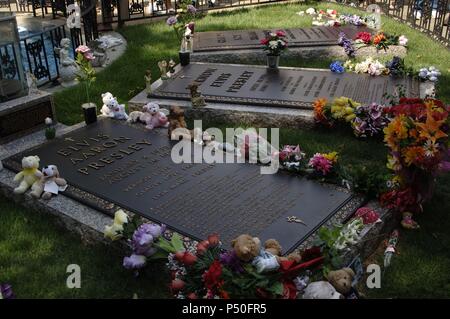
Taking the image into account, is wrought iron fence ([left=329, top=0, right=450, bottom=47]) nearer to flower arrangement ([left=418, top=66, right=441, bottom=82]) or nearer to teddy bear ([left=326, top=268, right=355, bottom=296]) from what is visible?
flower arrangement ([left=418, top=66, right=441, bottom=82])

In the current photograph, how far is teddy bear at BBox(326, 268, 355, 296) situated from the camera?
11.2ft

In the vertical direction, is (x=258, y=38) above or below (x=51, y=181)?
above

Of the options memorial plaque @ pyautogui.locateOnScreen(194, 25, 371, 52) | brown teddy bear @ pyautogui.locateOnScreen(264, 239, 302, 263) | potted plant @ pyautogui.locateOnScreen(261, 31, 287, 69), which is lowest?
brown teddy bear @ pyautogui.locateOnScreen(264, 239, 302, 263)

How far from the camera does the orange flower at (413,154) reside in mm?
4176

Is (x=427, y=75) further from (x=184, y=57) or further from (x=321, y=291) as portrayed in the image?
(x=321, y=291)

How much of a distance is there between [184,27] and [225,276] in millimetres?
6960

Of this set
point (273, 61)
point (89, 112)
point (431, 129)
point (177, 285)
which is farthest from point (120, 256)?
point (273, 61)

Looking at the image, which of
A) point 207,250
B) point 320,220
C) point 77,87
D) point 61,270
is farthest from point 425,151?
point 77,87

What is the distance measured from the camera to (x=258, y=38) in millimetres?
9453

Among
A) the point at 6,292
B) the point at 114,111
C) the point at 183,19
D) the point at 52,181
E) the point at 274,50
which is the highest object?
the point at 183,19

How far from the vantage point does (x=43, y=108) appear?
20.3 feet

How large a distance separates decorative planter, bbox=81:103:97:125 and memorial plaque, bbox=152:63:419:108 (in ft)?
3.90

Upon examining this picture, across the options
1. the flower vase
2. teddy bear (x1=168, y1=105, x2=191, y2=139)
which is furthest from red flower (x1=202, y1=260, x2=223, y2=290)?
the flower vase

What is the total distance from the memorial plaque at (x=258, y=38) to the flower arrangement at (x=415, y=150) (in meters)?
4.95
